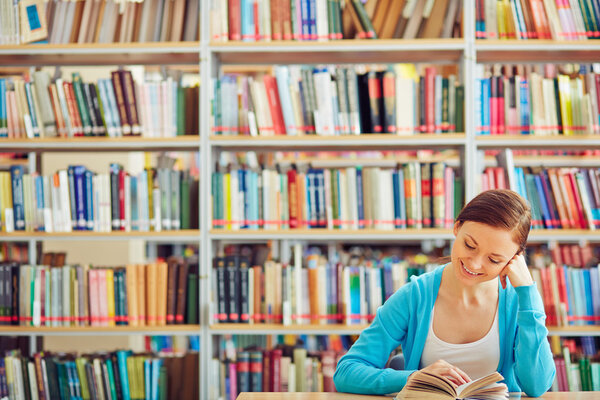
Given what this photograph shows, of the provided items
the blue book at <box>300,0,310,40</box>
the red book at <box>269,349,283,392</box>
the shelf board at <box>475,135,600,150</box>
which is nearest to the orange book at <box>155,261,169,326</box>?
the red book at <box>269,349,283,392</box>

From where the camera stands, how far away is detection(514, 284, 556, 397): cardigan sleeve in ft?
5.08

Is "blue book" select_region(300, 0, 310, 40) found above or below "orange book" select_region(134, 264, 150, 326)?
above

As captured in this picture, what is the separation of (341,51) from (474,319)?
155 centimetres

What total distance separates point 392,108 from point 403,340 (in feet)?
4.15

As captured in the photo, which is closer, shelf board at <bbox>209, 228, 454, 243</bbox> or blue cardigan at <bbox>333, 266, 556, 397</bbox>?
blue cardigan at <bbox>333, 266, 556, 397</bbox>

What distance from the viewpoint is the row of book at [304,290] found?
2.73 m

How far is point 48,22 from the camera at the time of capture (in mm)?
2871

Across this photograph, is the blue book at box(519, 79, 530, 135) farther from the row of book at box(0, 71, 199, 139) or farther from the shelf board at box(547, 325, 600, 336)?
the row of book at box(0, 71, 199, 139)

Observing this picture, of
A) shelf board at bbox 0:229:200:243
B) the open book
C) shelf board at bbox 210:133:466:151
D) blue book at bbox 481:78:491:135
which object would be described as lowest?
the open book

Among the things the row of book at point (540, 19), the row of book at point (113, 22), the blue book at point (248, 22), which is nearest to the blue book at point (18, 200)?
the row of book at point (113, 22)

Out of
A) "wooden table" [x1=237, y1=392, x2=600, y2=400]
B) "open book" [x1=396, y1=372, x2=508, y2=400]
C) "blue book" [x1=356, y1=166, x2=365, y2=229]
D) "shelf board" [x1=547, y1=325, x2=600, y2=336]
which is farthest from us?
"blue book" [x1=356, y1=166, x2=365, y2=229]

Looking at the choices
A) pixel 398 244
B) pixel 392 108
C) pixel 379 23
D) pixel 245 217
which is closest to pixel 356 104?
pixel 392 108

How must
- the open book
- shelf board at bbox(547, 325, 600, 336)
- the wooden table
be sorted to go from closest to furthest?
the open book
the wooden table
shelf board at bbox(547, 325, 600, 336)

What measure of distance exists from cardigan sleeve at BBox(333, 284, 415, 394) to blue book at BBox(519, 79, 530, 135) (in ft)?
4.37
